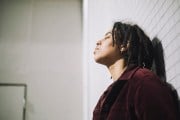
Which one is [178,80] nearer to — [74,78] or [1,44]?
[74,78]

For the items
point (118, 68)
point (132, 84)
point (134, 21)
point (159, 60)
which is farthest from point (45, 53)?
point (132, 84)

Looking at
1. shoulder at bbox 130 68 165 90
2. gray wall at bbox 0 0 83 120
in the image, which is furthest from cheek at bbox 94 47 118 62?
gray wall at bbox 0 0 83 120

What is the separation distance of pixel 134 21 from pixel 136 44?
1.15 feet

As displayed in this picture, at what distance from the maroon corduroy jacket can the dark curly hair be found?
5.8 inches

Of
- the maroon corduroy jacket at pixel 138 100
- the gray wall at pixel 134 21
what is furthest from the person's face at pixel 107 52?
the maroon corduroy jacket at pixel 138 100

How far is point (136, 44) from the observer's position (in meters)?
1.56

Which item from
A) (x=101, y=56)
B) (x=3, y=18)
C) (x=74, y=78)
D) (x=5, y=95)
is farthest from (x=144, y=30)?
(x=3, y=18)

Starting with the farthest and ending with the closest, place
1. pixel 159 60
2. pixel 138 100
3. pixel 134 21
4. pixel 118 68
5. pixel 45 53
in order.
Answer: pixel 45 53 → pixel 134 21 → pixel 118 68 → pixel 159 60 → pixel 138 100

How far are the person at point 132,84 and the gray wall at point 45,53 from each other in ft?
5.35

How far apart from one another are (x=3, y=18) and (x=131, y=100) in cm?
267

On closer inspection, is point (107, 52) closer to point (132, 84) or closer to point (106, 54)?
point (106, 54)

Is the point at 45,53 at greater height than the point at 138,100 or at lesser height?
greater

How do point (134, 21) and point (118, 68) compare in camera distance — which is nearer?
point (118, 68)

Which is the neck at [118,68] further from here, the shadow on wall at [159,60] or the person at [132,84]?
the shadow on wall at [159,60]
